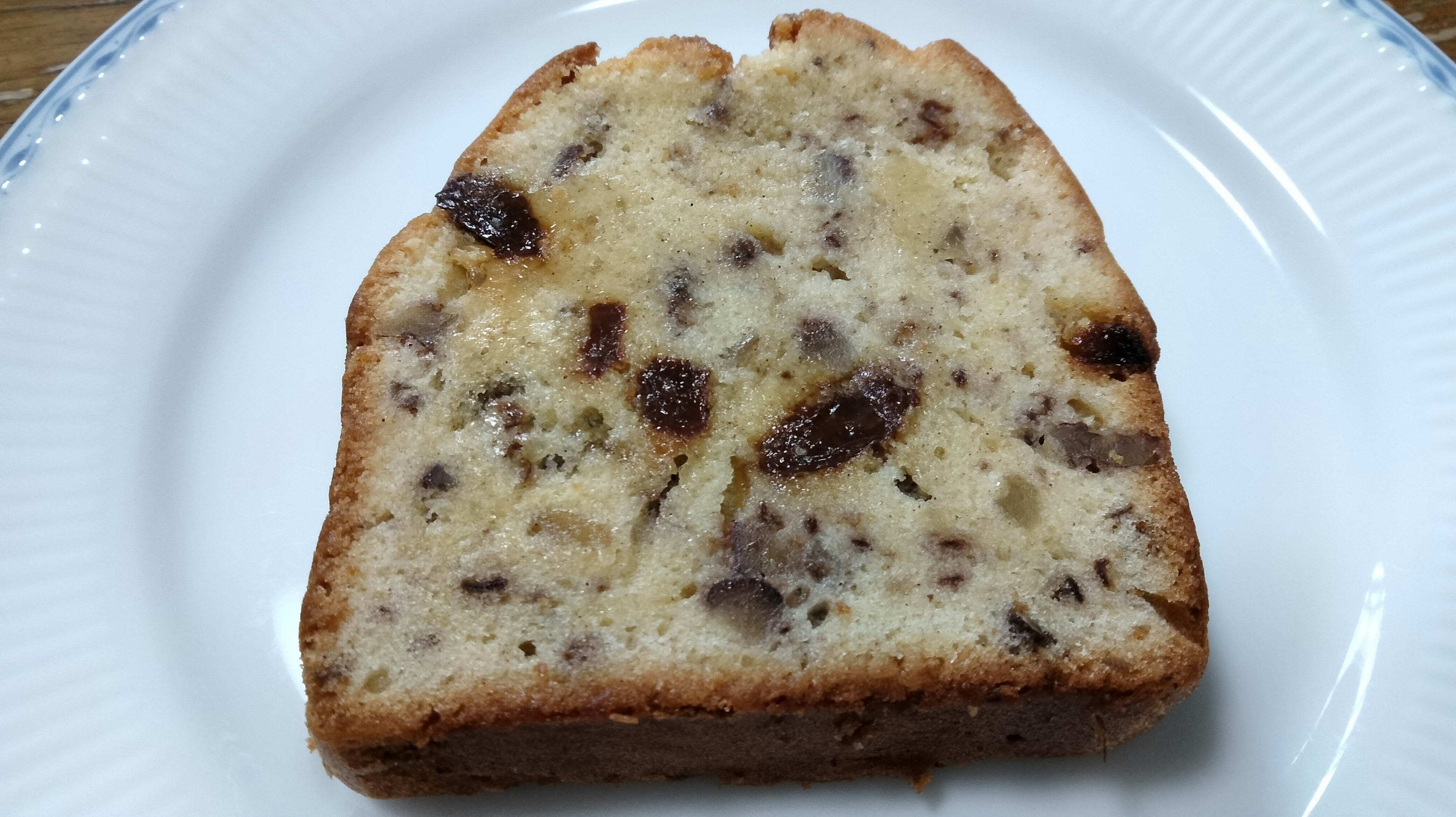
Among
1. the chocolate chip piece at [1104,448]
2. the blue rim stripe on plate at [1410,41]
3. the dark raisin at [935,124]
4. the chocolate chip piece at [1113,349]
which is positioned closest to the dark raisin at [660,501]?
the chocolate chip piece at [1104,448]

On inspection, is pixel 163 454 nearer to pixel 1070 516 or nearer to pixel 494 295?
pixel 494 295

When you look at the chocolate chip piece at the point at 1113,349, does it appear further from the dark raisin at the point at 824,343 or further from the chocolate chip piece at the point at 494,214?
the chocolate chip piece at the point at 494,214

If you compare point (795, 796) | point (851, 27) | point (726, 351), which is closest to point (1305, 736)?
point (795, 796)

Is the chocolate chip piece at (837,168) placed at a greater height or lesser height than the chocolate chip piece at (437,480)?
greater

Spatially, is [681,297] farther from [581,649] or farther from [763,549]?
[581,649]

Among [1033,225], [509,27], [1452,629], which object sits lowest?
[1452,629]

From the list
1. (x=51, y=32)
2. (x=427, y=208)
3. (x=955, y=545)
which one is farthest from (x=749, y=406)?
(x=51, y=32)
